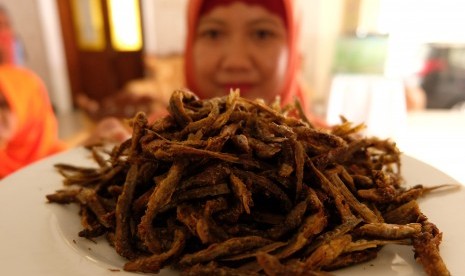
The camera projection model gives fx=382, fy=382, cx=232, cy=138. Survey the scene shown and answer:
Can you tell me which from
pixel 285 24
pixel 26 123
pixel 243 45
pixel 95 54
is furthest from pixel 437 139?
pixel 95 54

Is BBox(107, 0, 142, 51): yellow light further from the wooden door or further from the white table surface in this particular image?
the white table surface

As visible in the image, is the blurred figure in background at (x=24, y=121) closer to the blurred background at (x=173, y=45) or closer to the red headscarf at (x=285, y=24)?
the red headscarf at (x=285, y=24)

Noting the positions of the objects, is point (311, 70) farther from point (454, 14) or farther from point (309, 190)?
point (309, 190)

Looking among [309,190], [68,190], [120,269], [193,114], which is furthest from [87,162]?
[309,190]

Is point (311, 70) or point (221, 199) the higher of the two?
point (221, 199)

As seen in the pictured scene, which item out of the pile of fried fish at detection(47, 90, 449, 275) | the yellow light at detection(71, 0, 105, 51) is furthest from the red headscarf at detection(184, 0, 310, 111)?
the yellow light at detection(71, 0, 105, 51)

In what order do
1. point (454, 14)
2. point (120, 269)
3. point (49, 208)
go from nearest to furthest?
point (120, 269)
point (49, 208)
point (454, 14)
